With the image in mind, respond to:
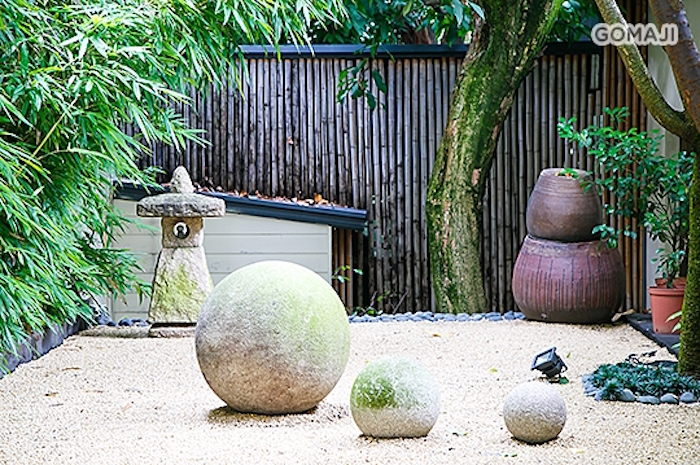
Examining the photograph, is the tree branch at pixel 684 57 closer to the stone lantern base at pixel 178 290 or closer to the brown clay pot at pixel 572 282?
the brown clay pot at pixel 572 282

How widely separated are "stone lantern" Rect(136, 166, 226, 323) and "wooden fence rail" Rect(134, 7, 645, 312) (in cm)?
96

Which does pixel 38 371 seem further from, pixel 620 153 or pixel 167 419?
pixel 620 153

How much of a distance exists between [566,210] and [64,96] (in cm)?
338

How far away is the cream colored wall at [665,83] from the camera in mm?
5911

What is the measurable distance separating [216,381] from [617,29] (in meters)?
2.52

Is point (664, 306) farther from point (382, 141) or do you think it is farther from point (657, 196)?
point (382, 141)

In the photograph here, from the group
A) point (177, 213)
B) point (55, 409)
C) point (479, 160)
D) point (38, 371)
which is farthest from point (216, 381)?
point (479, 160)

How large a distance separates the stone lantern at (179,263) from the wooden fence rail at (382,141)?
0.96 m

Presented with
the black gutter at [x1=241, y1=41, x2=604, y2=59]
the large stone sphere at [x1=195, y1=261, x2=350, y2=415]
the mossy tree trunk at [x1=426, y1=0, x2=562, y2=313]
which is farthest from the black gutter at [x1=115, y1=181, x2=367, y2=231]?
the large stone sphere at [x1=195, y1=261, x2=350, y2=415]

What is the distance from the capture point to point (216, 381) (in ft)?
12.1

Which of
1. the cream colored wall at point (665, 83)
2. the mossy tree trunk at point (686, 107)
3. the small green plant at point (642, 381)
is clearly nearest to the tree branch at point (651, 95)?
the mossy tree trunk at point (686, 107)

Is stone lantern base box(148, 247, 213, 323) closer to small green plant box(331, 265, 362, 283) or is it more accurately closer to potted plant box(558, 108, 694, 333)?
small green plant box(331, 265, 362, 283)

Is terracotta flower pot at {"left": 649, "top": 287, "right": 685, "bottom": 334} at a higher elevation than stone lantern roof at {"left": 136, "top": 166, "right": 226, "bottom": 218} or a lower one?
lower

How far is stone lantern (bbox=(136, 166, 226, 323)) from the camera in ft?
19.6
